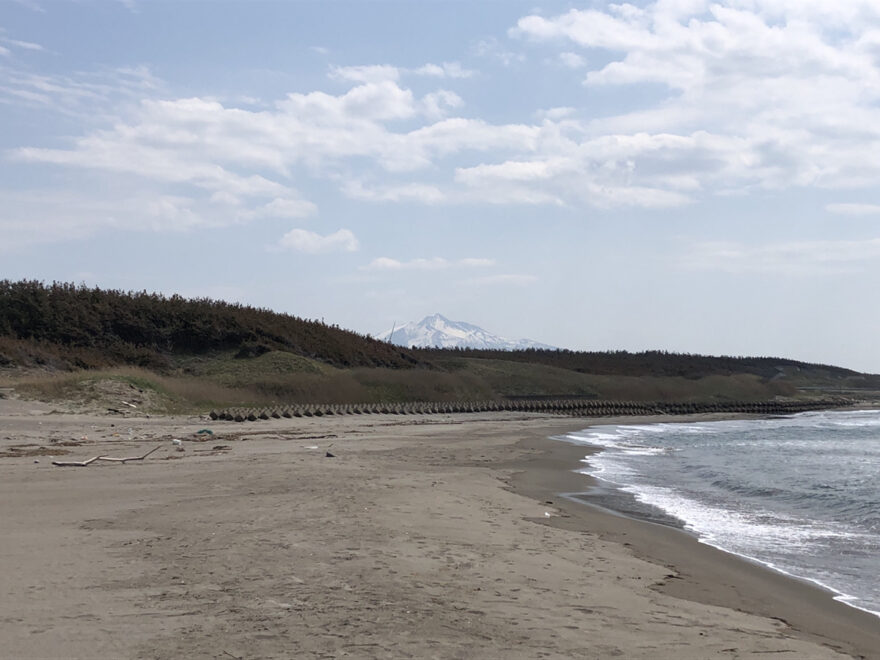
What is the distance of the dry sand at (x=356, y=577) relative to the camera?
5.22 metres

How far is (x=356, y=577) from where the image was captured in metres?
6.82

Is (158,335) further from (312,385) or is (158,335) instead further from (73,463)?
(73,463)

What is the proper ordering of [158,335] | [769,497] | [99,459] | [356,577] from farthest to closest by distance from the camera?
[158,335] < [769,497] < [99,459] < [356,577]

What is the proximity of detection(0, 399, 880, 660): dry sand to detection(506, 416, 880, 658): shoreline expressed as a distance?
3 cm

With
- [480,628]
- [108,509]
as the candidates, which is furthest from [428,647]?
[108,509]

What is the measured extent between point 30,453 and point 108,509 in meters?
6.85

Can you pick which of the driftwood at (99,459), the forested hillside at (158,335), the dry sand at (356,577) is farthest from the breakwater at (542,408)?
the dry sand at (356,577)

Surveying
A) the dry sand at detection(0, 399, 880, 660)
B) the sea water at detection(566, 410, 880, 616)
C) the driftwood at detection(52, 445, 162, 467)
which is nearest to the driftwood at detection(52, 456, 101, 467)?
the driftwood at detection(52, 445, 162, 467)

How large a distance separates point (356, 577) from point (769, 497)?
1149 cm

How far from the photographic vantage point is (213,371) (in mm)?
40906

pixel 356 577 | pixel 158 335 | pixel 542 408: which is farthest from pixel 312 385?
pixel 356 577

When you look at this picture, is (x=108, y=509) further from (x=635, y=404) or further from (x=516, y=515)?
(x=635, y=404)

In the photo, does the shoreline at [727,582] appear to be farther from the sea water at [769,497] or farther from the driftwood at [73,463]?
the driftwood at [73,463]

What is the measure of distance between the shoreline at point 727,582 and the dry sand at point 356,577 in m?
0.03
